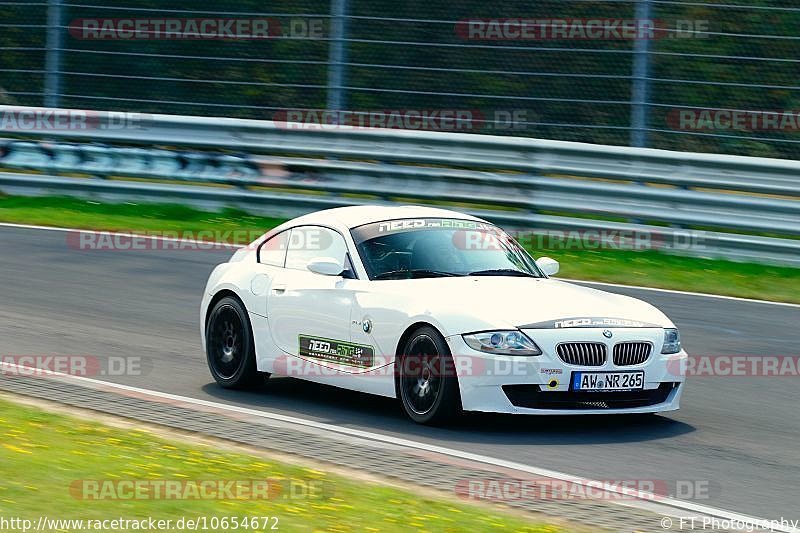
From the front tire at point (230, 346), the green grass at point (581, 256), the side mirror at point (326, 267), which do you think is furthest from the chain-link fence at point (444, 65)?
the side mirror at point (326, 267)

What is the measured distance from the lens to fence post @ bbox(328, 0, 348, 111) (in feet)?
59.6

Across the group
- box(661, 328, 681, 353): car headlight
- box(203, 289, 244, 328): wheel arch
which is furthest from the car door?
box(661, 328, 681, 353): car headlight

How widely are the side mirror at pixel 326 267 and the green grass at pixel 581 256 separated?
5896mm

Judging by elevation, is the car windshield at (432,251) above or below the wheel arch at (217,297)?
above

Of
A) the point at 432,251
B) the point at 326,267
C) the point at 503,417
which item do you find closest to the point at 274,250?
the point at 326,267

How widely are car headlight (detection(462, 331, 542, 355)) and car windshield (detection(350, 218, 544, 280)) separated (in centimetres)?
104

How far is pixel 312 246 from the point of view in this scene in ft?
33.1

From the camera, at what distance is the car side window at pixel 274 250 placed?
33.8 ft

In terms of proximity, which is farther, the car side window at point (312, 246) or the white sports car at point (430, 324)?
the car side window at point (312, 246)

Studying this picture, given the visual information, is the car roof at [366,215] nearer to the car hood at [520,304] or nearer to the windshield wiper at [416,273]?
the windshield wiper at [416,273]

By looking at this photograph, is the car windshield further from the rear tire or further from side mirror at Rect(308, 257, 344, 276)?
the rear tire

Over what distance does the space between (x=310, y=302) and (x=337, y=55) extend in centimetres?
904

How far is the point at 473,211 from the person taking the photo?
16.7 metres

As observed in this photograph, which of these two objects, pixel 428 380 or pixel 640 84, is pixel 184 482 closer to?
pixel 428 380
